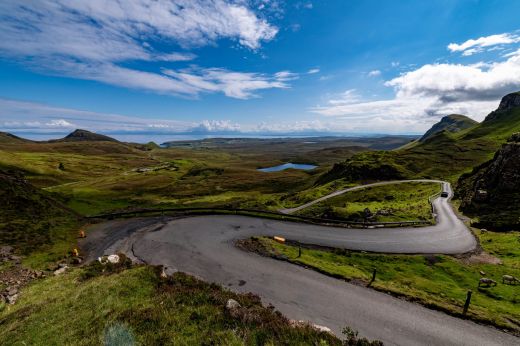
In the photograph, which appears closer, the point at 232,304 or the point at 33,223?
the point at 232,304

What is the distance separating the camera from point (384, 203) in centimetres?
6881

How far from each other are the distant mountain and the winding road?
4413mm

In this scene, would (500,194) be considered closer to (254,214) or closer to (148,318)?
(254,214)

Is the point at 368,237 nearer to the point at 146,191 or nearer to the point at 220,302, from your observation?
the point at 220,302

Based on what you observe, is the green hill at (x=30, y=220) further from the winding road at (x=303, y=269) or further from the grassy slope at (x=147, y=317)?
the grassy slope at (x=147, y=317)

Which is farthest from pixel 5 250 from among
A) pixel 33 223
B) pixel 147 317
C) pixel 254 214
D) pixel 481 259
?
pixel 481 259

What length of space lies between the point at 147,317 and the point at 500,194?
215 ft

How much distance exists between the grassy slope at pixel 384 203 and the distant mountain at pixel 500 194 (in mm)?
8181

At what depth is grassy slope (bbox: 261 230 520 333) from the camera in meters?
20.0

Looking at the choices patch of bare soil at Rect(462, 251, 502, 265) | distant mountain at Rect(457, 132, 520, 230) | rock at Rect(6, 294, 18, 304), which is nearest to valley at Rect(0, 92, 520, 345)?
patch of bare soil at Rect(462, 251, 502, 265)

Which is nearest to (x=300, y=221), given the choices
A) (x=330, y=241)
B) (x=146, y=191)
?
(x=330, y=241)

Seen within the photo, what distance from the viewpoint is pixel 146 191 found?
404 ft

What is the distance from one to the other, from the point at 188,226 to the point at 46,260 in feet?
58.5

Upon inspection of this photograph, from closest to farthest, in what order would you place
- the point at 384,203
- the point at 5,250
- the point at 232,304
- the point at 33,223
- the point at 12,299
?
the point at 232,304, the point at 12,299, the point at 5,250, the point at 33,223, the point at 384,203
